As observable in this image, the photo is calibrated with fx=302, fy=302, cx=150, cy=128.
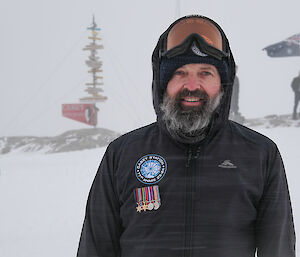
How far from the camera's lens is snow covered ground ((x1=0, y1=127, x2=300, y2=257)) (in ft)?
13.9

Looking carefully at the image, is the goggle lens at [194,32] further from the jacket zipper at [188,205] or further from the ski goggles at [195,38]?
the jacket zipper at [188,205]

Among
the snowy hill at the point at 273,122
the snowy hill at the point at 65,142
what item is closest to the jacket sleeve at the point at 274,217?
the snowy hill at the point at 65,142

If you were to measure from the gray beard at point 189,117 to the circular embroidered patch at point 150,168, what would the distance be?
198 mm

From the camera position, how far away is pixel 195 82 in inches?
73.5

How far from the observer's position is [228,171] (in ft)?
5.89

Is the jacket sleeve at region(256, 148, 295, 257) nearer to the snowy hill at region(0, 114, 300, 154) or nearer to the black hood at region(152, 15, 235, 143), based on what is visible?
the black hood at region(152, 15, 235, 143)

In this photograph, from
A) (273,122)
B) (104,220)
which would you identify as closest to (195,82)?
(104,220)

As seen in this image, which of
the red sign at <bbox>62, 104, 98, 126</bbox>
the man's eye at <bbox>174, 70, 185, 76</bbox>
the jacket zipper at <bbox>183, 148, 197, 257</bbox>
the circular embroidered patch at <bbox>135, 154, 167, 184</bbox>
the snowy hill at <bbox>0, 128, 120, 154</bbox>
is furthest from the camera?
the red sign at <bbox>62, 104, 98, 126</bbox>

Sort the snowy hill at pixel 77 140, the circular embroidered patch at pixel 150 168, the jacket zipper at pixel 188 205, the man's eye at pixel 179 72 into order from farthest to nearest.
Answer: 1. the snowy hill at pixel 77 140
2. the man's eye at pixel 179 72
3. the circular embroidered patch at pixel 150 168
4. the jacket zipper at pixel 188 205

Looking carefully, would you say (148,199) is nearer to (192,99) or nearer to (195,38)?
(192,99)

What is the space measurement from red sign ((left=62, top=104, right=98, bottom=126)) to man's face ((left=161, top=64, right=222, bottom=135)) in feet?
45.8

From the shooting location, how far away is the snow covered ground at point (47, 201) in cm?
424

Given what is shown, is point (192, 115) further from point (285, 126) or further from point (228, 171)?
point (285, 126)


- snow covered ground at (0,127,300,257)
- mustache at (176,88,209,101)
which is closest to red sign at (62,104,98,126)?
snow covered ground at (0,127,300,257)
